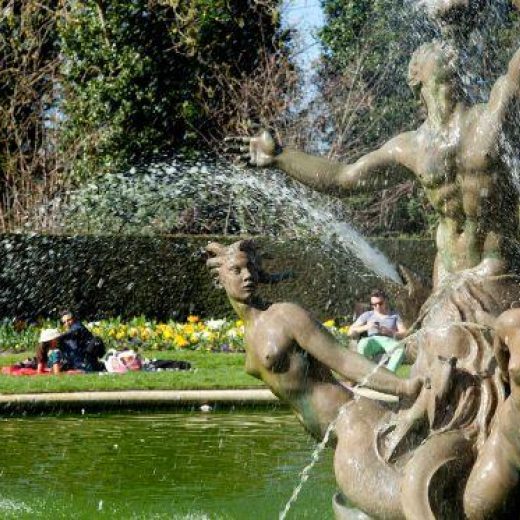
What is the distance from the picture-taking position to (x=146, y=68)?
2322cm

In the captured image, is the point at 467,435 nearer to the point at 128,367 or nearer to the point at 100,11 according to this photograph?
the point at 128,367

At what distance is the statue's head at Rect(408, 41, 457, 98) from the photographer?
17.1ft

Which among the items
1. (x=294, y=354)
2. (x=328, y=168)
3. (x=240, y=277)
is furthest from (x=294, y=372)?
(x=328, y=168)

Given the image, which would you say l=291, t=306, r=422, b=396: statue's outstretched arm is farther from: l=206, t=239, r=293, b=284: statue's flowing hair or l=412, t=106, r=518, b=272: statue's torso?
l=412, t=106, r=518, b=272: statue's torso

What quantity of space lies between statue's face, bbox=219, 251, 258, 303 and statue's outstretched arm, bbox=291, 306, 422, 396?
245 millimetres

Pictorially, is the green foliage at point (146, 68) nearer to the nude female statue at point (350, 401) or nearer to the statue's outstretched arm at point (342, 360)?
the nude female statue at point (350, 401)

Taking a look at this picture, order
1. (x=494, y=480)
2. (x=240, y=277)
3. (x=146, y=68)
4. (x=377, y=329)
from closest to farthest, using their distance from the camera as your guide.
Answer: (x=494, y=480)
(x=240, y=277)
(x=377, y=329)
(x=146, y=68)

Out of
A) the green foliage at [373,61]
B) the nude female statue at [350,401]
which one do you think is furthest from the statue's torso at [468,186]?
the green foliage at [373,61]

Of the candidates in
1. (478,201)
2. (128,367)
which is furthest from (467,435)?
(128,367)

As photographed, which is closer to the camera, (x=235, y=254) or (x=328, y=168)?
(x=235, y=254)

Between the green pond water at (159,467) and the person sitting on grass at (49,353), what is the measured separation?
3.46 m

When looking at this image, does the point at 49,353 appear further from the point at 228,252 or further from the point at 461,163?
the point at 461,163

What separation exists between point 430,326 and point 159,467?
11.8ft

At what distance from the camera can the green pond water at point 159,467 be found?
6938 millimetres
